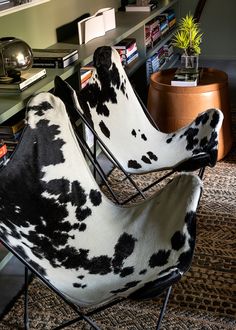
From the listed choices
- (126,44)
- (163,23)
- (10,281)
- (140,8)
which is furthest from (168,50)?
(10,281)

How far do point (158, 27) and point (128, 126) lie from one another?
203 centimetres

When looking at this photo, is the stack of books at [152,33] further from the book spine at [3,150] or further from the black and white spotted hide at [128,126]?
the book spine at [3,150]

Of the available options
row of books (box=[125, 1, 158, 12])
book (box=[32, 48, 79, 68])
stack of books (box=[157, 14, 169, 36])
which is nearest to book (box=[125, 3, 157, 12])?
row of books (box=[125, 1, 158, 12])

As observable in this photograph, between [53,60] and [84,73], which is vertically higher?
[53,60]

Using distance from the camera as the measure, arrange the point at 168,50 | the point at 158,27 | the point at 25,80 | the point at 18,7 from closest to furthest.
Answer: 1. the point at 25,80
2. the point at 18,7
3. the point at 158,27
4. the point at 168,50

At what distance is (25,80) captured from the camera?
2.03 metres

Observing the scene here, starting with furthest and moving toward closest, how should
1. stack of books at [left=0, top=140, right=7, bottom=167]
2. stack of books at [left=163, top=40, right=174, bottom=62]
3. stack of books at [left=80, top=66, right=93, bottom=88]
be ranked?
stack of books at [left=163, top=40, right=174, bottom=62], stack of books at [left=80, top=66, right=93, bottom=88], stack of books at [left=0, top=140, right=7, bottom=167]

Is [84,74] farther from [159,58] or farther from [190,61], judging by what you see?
[159,58]

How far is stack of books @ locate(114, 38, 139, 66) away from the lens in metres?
3.30

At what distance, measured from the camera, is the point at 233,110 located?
3.76 metres

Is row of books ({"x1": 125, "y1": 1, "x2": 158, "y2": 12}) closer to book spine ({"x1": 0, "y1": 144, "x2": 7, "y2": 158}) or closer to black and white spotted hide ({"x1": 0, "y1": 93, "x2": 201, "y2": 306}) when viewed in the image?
book spine ({"x1": 0, "y1": 144, "x2": 7, "y2": 158})

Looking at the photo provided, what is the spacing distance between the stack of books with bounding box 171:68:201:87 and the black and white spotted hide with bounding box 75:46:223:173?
529 millimetres

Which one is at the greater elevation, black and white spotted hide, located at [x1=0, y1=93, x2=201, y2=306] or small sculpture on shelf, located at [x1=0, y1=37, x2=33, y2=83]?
small sculpture on shelf, located at [x1=0, y1=37, x2=33, y2=83]

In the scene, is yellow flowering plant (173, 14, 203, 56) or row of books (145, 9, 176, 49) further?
row of books (145, 9, 176, 49)
